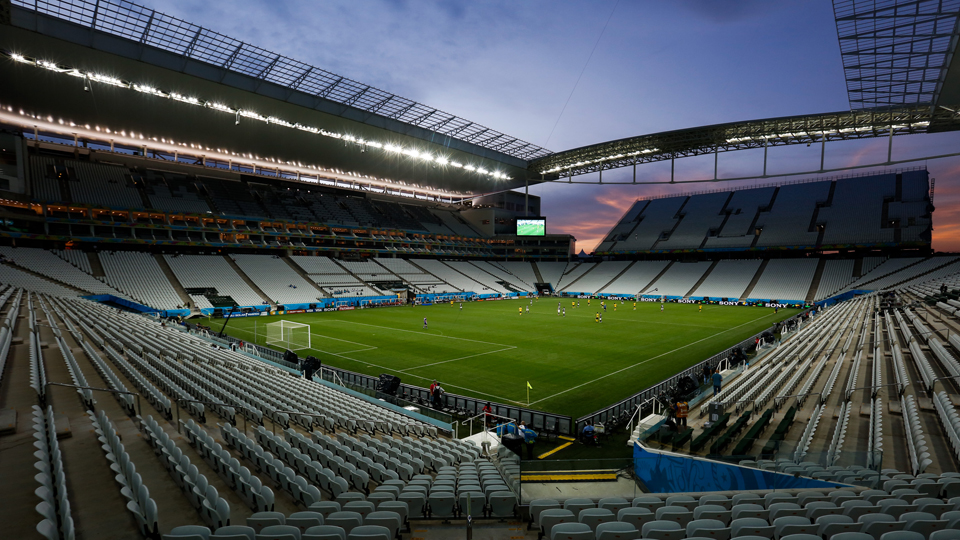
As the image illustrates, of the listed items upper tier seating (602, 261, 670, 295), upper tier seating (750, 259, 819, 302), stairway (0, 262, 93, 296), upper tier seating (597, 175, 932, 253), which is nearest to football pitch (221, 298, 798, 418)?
upper tier seating (750, 259, 819, 302)

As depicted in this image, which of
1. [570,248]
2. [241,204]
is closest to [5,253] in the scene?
[241,204]

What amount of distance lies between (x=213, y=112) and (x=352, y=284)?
75.6 ft

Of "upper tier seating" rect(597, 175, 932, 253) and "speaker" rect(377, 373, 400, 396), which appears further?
"upper tier seating" rect(597, 175, 932, 253)

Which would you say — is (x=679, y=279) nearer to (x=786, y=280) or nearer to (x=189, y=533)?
(x=786, y=280)

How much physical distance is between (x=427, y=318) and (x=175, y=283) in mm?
25467

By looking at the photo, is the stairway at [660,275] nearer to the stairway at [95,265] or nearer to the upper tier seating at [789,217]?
the upper tier seating at [789,217]

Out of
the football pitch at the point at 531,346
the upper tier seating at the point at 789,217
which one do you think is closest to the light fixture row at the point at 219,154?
the football pitch at the point at 531,346

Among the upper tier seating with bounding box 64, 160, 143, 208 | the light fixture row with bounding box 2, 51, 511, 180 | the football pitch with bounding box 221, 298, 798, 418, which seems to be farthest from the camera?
the upper tier seating with bounding box 64, 160, 143, 208

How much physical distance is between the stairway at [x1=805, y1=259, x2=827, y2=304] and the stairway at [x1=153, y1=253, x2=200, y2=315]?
63.4 metres

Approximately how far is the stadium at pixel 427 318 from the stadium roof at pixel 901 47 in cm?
14

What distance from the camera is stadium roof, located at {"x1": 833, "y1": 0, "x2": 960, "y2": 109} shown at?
14562 millimetres

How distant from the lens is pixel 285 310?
43.8 metres

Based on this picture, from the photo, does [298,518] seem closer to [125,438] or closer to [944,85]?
[125,438]

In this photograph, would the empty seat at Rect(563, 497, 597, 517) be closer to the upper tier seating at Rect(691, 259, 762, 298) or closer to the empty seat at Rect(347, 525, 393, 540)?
the empty seat at Rect(347, 525, 393, 540)
